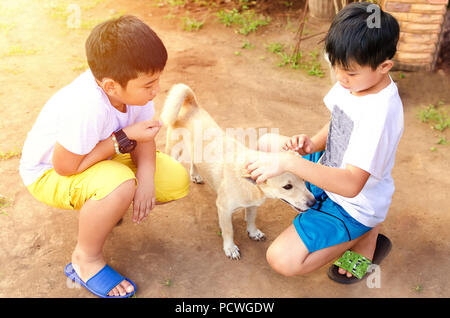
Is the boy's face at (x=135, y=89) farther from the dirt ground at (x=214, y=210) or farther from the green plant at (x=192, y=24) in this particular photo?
the green plant at (x=192, y=24)

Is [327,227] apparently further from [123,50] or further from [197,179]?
[123,50]

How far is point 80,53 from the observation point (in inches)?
202

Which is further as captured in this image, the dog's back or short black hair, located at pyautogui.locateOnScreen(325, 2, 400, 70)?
the dog's back

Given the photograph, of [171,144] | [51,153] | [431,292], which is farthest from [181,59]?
[431,292]

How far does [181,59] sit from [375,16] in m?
3.45

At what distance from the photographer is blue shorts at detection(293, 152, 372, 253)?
2.31 m

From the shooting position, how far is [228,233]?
266 centimetres

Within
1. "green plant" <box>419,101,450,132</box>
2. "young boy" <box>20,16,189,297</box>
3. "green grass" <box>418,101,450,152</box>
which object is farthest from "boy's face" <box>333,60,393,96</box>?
"green plant" <box>419,101,450,132</box>

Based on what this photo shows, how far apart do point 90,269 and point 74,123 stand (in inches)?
33.5

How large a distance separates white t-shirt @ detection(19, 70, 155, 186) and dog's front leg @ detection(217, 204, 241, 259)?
2.67 ft

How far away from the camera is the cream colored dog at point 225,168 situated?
2447 millimetres

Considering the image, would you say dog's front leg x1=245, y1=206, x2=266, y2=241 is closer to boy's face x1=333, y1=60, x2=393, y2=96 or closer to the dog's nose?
the dog's nose

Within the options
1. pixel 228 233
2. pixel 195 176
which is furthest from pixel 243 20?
pixel 228 233

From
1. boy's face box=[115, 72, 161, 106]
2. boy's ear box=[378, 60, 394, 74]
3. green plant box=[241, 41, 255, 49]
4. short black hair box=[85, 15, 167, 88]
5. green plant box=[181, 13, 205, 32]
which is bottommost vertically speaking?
green plant box=[241, 41, 255, 49]
